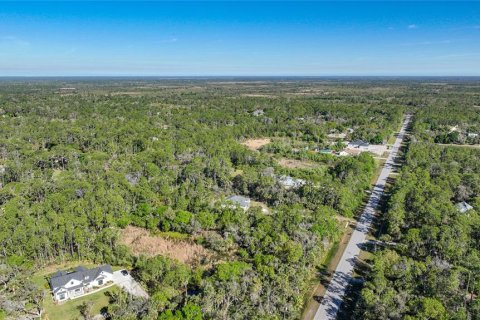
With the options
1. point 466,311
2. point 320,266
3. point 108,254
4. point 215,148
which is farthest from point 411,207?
point 215,148

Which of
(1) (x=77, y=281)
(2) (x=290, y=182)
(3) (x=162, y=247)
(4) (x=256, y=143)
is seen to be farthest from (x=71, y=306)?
(4) (x=256, y=143)

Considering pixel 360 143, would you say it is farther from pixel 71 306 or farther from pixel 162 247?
pixel 71 306

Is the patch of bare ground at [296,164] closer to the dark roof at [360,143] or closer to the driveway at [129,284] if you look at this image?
the dark roof at [360,143]

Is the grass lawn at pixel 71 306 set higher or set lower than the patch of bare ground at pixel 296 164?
lower

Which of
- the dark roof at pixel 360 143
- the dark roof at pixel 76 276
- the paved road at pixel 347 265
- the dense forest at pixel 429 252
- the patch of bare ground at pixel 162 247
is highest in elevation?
the dense forest at pixel 429 252

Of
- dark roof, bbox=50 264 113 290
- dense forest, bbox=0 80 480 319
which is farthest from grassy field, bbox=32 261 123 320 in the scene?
dark roof, bbox=50 264 113 290

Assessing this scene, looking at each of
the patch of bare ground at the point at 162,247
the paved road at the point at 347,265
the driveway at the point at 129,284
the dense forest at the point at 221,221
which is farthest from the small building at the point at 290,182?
the driveway at the point at 129,284
